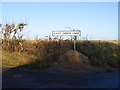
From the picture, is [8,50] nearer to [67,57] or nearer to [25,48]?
[25,48]

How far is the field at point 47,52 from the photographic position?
544 inches

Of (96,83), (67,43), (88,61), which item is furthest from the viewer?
(67,43)

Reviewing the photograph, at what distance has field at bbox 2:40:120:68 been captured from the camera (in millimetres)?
Answer: 13820

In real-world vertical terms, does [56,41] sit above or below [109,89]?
above

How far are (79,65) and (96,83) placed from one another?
4.27m

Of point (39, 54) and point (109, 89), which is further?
point (39, 54)

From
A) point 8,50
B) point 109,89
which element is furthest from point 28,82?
point 8,50

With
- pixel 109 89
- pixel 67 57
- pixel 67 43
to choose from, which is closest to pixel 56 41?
pixel 67 43

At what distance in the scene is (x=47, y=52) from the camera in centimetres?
1705

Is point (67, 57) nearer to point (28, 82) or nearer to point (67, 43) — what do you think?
point (67, 43)

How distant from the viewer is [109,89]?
745cm

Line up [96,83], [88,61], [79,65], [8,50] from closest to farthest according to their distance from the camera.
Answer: [96,83] → [79,65] → [88,61] → [8,50]

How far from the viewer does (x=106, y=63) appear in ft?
44.1

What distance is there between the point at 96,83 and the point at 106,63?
5.30 meters
